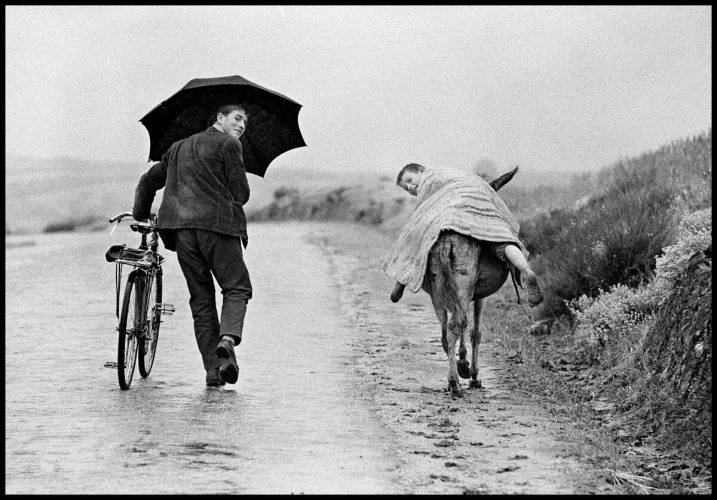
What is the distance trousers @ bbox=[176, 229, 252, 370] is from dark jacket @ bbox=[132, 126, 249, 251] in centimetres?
13

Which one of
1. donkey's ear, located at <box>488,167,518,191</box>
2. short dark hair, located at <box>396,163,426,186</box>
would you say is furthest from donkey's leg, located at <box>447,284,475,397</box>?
short dark hair, located at <box>396,163,426,186</box>

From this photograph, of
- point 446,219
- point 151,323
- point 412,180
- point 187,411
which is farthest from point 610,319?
point 187,411

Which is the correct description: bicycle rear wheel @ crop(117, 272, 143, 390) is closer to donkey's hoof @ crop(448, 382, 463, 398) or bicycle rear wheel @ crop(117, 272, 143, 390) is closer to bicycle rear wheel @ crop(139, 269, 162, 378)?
bicycle rear wheel @ crop(139, 269, 162, 378)

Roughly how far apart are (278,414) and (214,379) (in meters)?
1.31

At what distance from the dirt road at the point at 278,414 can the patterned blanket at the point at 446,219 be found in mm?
1105

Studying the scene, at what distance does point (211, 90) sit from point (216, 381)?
257 cm

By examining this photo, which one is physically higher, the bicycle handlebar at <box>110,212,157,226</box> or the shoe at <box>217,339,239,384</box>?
the bicycle handlebar at <box>110,212,157,226</box>

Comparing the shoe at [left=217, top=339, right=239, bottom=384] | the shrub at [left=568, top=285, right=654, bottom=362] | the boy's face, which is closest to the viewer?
the shoe at [left=217, top=339, right=239, bottom=384]

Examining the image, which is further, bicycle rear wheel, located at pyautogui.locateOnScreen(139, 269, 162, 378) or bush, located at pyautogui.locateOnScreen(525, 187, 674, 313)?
bush, located at pyautogui.locateOnScreen(525, 187, 674, 313)

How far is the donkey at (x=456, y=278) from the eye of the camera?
10141mm

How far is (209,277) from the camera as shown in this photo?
1082 cm

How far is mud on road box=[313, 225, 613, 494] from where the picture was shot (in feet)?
24.8

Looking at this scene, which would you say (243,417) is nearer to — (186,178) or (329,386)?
(329,386)

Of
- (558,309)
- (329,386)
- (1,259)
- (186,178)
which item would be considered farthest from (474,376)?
(1,259)
